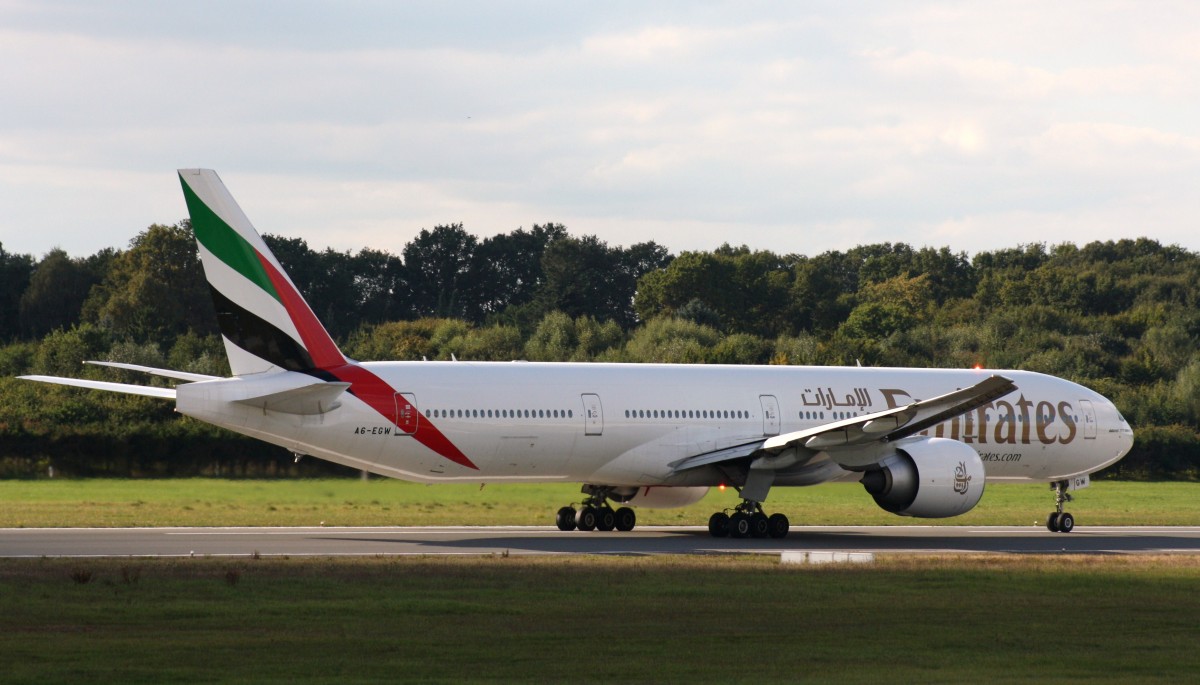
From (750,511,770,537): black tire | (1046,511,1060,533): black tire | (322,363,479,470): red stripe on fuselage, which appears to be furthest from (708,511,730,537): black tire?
(1046,511,1060,533): black tire

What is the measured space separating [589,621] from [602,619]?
8.5 inches

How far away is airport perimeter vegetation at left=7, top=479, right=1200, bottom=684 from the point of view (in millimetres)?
13195

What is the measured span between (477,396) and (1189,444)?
107ft

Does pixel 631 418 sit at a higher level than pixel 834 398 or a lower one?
lower

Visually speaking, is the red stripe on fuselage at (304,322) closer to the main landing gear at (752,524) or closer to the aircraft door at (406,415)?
the aircraft door at (406,415)

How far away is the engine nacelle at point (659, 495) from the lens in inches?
1233

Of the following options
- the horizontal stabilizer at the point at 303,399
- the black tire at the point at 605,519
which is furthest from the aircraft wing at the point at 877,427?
the horizontal stabilizer at the point at 303,399

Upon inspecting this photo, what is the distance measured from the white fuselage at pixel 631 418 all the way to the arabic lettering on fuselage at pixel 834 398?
0.03 meters

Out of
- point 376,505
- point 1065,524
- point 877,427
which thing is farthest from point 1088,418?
point 376,505

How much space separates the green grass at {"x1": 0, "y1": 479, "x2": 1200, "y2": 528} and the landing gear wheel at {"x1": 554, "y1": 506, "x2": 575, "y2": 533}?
1.27m

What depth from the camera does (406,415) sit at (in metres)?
27.0

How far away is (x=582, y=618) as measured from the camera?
16.4m

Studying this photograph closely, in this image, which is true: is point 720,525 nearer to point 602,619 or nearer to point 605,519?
point 605,519

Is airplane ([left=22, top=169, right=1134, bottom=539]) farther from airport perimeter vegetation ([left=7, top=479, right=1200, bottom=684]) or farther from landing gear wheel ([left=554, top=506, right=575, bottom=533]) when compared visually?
airport perimeter vegetation ([left=7, top=479, right=1200, bottom=684])
